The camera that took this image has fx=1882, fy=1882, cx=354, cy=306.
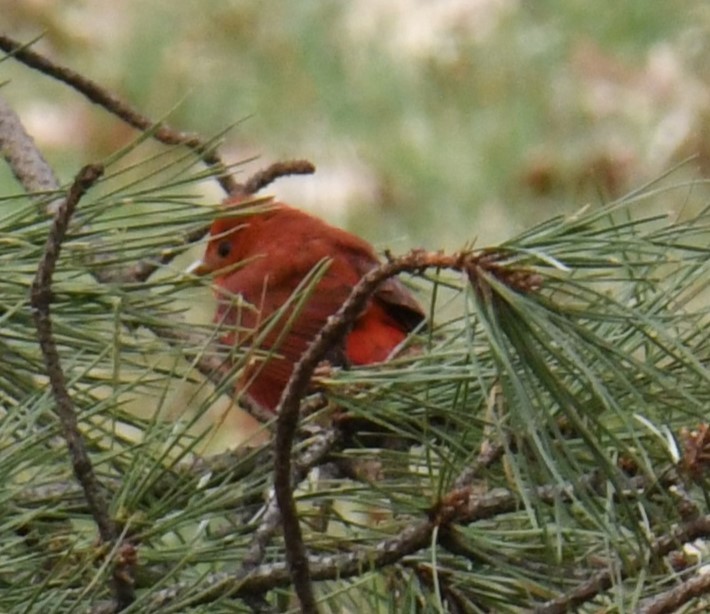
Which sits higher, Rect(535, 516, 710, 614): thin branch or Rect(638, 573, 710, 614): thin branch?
Rect(535, 516, 710, 614): thin branch

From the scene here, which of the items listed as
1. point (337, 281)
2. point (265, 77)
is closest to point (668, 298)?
point (337, 281)

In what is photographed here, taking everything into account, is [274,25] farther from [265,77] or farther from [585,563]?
[585,563]

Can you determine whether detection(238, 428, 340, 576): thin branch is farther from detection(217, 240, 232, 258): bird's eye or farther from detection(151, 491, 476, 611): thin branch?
detection(217, 240, 232, 258): bird's eye

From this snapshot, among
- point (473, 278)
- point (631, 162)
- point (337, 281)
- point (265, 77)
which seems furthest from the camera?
point (265, 77)

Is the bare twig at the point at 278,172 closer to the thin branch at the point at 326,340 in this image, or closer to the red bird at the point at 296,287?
the red bird at the point at 296,287

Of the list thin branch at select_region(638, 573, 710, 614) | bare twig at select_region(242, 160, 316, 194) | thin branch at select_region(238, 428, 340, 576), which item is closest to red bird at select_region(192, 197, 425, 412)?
bare twig at select_region(242, 160, 316, 194)

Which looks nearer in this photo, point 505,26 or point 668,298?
point 668,298
